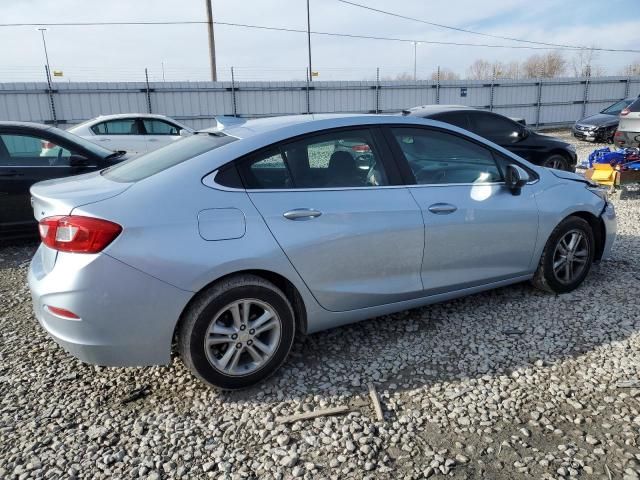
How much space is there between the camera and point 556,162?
924cm

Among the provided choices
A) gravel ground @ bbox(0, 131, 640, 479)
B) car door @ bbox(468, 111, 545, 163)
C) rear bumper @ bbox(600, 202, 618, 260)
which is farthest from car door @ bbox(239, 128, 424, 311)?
car door @ bbox(468, 111, 545, 163)

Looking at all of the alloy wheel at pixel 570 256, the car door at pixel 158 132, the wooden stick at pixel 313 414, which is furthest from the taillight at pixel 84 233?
the car door at pixel 158 132

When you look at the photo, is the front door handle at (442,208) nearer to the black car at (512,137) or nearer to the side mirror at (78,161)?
the side mirror at (78,161)

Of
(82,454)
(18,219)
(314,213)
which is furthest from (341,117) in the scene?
(18,219)

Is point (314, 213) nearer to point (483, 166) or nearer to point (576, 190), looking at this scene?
point (483, 166)

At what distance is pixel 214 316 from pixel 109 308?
539 millimetres

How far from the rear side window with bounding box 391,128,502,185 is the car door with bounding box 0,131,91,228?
4.19 metres

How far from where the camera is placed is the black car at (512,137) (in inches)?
353

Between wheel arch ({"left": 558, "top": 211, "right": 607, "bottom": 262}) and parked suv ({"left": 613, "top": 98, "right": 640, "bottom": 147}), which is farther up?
parked suv ({"left": 613, "top": 98, "right": 640, "bottom": 147})

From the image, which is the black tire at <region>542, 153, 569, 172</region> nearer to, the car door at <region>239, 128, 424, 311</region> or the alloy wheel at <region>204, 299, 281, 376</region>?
the car door at <region>239, 128, 424, 311</region>

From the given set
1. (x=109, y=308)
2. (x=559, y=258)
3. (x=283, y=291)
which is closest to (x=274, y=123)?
(x=283, y=291)

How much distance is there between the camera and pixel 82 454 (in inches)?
99.2

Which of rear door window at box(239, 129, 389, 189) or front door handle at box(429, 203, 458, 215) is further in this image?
front door handle at box(429, 203, 458, 215)

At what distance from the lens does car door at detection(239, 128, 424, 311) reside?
298 cm
